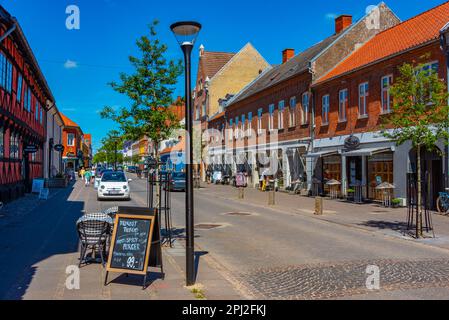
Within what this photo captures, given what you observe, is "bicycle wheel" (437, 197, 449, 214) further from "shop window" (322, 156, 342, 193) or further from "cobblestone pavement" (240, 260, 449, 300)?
"cobblestone pavement" (240, 260, 449, 300)

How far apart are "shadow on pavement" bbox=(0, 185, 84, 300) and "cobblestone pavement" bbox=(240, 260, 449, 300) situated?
340cm

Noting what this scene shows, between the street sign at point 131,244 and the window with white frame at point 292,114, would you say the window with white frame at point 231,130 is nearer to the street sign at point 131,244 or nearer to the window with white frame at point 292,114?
the window with white frame at point 292,114

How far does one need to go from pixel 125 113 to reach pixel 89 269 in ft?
15.7

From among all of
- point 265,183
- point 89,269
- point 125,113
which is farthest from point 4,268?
point 265,183

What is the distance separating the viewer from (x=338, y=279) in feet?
25.2

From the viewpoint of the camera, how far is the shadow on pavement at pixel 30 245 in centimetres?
723

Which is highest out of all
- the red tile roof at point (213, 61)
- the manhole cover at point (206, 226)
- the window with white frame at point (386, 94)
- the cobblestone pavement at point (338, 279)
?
the red tile roof at point (213, 61)

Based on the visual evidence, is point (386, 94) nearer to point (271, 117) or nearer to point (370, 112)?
point (370, 112)

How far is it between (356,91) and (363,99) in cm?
84

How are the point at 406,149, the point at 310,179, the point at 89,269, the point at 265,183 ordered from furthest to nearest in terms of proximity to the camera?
1. the point at 265,183
2. the point at 310,179
3. the point at 406,149
4. the point at 89,269

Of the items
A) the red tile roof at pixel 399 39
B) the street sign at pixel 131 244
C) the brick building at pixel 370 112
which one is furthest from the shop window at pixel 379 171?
the street sign at pixel 131 244

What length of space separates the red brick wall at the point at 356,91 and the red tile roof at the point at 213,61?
29.7m
